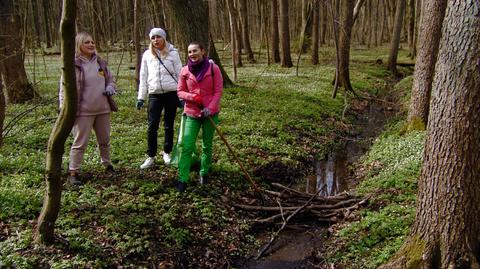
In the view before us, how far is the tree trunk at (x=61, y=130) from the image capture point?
15.3 feet

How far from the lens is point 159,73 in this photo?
7.83m

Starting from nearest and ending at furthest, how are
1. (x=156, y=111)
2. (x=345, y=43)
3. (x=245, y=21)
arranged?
(x=156, y=111), (x=345, y=43), (x=245, y=21)

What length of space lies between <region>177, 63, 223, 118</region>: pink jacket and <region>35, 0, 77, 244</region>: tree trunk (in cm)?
263

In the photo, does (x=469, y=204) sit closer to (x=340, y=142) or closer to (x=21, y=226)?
(x=21, y=226)

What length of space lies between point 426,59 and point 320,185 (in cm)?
425

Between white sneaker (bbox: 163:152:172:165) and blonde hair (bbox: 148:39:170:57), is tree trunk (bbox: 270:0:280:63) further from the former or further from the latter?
white sneaker (bbox: 163:152:172:165)

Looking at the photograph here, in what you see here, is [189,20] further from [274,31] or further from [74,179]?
[274,31]

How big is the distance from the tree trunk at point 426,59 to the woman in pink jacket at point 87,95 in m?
7.69

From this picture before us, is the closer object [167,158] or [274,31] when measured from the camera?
[167,158]

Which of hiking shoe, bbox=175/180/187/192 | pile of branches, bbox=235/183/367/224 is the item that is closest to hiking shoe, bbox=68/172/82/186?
hiking shoe, bbox=175/180/187/192

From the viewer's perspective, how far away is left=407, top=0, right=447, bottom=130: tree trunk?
992 cm

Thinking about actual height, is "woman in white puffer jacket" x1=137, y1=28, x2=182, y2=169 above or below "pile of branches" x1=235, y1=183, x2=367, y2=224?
above

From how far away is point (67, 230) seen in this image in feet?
19.3

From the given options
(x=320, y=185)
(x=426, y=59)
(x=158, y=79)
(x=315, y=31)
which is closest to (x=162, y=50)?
(x=158, y=79)
